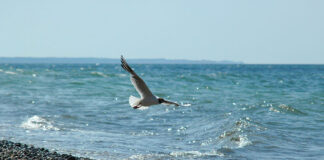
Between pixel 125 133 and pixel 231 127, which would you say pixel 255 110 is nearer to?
pixel 231 127

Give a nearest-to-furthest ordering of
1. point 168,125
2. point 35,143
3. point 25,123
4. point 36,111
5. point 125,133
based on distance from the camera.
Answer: point 35,143 → point 125,133 → point 25,123 → point 168,125 → point 36,111

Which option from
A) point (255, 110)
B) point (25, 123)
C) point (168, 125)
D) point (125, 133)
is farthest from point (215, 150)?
point (255, 110)

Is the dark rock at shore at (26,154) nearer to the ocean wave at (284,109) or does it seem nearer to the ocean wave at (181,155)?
the ocean wave at (181,155)


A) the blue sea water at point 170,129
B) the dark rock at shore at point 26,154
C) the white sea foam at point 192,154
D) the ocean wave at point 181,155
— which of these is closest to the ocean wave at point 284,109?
the blue sea water at point 170,129

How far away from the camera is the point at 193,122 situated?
17422mm

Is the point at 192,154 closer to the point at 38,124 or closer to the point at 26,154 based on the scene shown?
the point at 26,154

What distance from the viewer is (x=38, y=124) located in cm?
1552

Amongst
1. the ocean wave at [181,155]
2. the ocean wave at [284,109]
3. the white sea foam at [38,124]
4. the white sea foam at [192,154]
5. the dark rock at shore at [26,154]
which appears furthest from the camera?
the ocean wave at [284,109]

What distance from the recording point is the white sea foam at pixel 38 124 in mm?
14920

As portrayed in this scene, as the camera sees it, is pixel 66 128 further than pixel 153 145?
Yes

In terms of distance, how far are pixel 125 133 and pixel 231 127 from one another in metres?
3.05

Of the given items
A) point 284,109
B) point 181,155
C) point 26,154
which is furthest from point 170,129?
point 26,154

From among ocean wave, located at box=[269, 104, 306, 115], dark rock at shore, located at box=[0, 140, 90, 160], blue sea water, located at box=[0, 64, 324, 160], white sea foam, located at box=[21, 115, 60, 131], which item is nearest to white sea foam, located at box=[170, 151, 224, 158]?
blue sea water, located at box=[0, 64, 324, 160]

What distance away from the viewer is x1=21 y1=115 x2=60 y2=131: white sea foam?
49.0 feet
